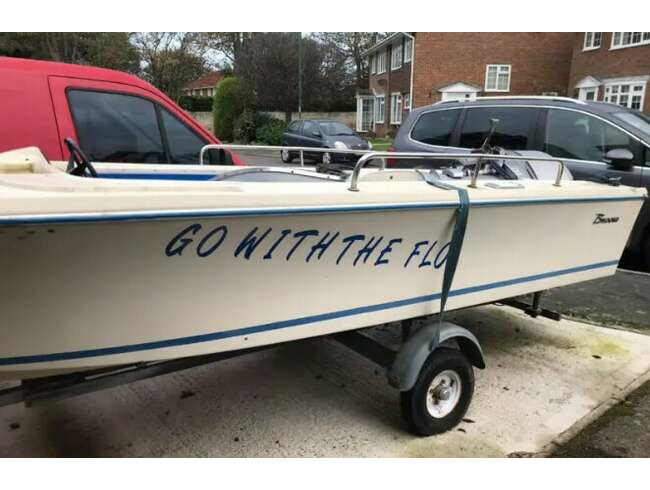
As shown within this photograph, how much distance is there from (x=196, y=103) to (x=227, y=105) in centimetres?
572

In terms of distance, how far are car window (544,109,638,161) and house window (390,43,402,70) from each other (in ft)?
80.1

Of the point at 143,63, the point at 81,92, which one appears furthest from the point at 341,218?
the point at 143,63

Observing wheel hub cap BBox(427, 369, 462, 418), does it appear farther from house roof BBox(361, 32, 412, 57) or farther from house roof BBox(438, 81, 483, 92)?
house roof BBox(361, 32, 412, 57)

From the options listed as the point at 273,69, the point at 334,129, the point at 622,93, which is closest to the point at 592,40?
the point at 622,93

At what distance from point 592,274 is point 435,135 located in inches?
135

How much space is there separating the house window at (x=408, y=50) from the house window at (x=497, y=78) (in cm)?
400

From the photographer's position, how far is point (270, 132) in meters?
27.5

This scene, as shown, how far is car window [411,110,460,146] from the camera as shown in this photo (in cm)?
658

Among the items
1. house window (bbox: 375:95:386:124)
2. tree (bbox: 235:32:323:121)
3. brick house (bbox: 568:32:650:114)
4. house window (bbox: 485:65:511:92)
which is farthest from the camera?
house window (bbox: 375:95:386:124)

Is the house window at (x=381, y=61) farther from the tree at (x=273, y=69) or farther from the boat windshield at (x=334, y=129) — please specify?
the boat windshield at (x=334, y=129)

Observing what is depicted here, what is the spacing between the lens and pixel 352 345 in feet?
9.99

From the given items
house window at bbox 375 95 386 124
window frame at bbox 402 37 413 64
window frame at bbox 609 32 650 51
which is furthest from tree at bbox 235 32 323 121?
window frame at bbox 609 32 650 51

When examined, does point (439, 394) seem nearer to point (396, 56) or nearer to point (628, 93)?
point (628, 93)

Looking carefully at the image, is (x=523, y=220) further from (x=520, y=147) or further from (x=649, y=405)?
(x=520, y=147)
